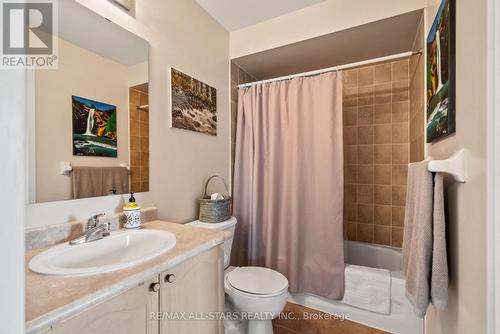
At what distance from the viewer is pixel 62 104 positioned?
1.01 metres

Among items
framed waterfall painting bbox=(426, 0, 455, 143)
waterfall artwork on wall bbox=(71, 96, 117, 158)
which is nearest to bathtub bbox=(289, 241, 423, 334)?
framed waterfall painting bbox=(426, 0, 455, 143)

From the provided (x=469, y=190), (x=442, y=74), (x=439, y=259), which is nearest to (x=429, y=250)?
(x=439, y=259)

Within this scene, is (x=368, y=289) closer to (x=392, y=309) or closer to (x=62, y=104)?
(x=392, y=309)

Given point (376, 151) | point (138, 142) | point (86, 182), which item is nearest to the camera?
point (86, 182)

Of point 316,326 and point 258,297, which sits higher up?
point 258,297

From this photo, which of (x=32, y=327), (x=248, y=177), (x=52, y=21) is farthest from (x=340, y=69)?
(x=32, y=327)

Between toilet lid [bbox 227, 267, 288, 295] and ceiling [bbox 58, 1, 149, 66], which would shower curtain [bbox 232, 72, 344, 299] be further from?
ceiling [bbox 58, 1, 149, 66]

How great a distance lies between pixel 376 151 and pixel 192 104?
6.05 feet

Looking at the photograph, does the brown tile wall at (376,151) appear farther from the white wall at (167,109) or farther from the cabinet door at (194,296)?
the cabinet door at (194,296)

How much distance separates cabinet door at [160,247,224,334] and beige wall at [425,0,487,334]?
0.90m

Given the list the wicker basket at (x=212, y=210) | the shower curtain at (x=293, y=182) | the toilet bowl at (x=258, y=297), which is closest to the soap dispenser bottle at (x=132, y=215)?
the wicker basket at (x=212, y=210)

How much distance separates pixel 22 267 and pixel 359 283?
1.88 metres

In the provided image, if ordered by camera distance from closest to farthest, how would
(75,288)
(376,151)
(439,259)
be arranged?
(75,288) < (439,259) < (376,151)

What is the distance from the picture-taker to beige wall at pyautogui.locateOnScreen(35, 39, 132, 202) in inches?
37.4
